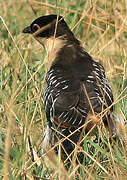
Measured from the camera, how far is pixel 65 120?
417cm

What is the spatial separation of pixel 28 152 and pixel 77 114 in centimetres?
52

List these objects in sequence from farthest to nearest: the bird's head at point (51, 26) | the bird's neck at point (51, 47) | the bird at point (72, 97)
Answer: the bird's head at point (51, 26), the bird's neck at point (51, 47), the bird at point (72, 97)

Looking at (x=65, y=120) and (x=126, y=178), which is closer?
(x=126, y=178)

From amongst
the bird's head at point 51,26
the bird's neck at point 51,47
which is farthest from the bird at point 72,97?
the bird's head at point 51,26

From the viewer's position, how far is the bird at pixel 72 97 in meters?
4.13

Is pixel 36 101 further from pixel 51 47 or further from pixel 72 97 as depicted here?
pixel 51 47

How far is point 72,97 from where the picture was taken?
165 inches

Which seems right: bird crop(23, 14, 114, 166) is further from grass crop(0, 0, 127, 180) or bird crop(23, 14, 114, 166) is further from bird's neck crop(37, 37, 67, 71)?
grass crop(0, 0, 127, 180)

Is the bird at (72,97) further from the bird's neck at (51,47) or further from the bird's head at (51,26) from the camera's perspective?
the bird's head at (51,26)

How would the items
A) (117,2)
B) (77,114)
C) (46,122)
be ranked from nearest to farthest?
1. (77,114)
2. (46,122)
3. (117,2)

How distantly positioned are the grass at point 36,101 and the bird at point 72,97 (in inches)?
4.1

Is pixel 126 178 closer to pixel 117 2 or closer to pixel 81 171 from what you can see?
pixel 81 171

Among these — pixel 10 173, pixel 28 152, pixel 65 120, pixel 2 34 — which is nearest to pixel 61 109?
pixel 65 120

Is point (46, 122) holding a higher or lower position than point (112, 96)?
lower
